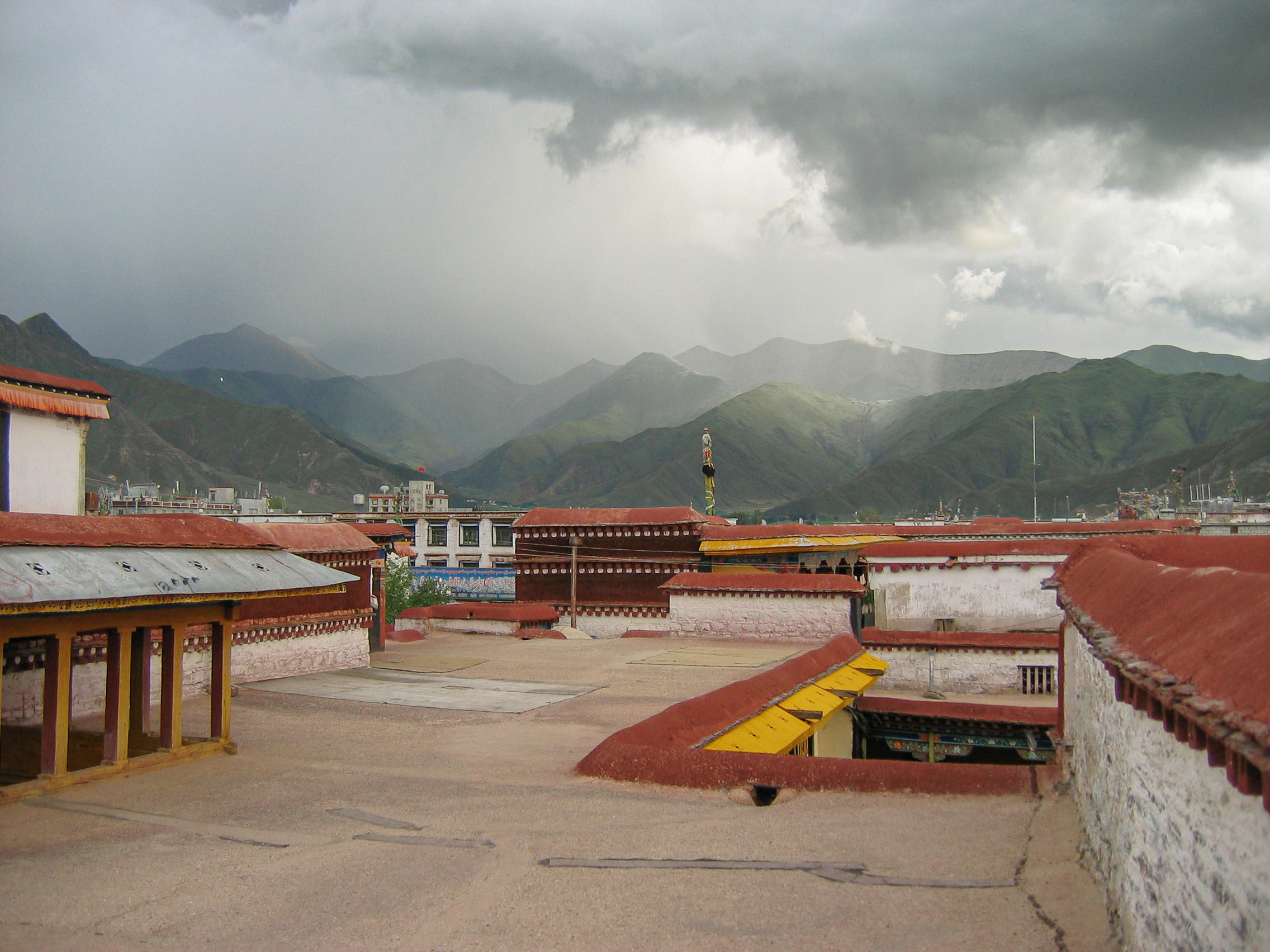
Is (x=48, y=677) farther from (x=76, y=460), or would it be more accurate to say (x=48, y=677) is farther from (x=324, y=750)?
(x=76, y=460)

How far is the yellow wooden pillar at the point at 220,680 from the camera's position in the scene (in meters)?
11.2

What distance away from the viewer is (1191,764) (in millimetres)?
4289

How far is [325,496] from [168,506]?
85.9m

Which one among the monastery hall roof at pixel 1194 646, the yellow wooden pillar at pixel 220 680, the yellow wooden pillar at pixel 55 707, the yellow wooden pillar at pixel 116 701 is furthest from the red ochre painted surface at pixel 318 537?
the monastery hall roof at pixel 1194 646

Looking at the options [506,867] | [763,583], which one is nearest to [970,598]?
[763,583]

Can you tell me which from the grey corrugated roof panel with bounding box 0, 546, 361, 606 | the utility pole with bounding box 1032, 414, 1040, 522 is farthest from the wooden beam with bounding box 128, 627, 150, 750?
the utility pole with bounding box 1032, 414, 1040, 522

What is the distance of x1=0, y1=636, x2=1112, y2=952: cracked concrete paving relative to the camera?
19.6 ft

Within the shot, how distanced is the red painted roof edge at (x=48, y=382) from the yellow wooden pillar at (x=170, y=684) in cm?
757

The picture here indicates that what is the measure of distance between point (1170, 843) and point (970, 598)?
2079 cm

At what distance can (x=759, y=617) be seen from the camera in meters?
24.0

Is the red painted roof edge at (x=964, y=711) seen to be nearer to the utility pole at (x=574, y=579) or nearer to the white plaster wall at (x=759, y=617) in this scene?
the white plaster wall at (x=759, y=617)

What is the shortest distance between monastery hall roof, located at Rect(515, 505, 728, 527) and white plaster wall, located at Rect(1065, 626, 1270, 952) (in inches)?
939

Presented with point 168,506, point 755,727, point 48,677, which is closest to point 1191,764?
point 755,727

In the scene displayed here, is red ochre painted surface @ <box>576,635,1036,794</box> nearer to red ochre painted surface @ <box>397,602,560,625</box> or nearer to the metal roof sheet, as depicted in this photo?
the metal roof sheet
